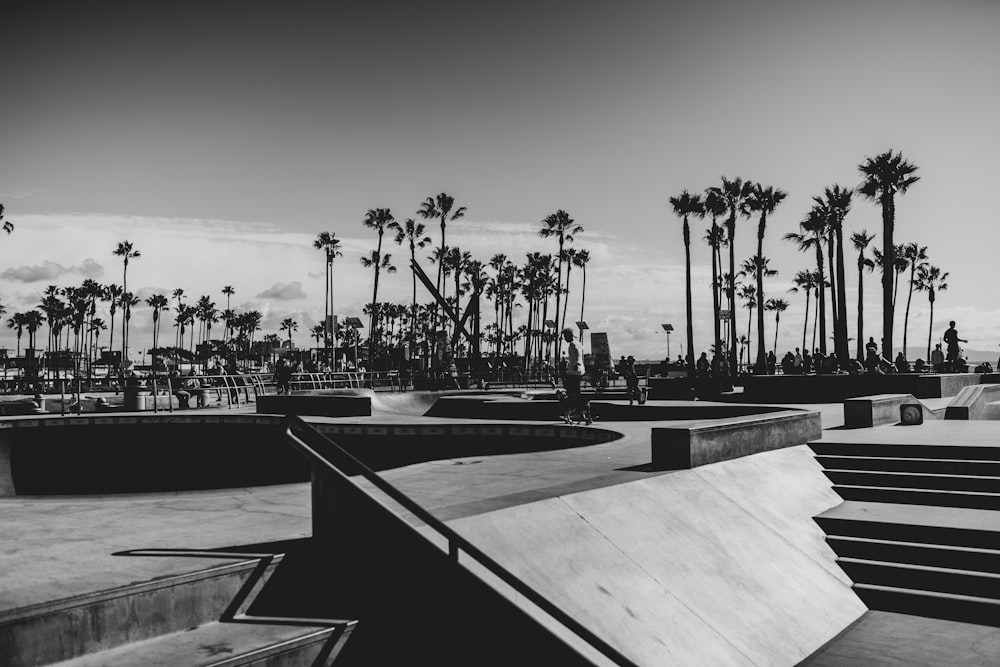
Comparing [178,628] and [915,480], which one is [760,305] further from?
[178,628]

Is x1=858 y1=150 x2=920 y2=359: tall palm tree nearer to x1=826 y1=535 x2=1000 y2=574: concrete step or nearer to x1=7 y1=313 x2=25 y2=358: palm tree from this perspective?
x1=826 y1=535 x2=1000 y2=574: concrete step

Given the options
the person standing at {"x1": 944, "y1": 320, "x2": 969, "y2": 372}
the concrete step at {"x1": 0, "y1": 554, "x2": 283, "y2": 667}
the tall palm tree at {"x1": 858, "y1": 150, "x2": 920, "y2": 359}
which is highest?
the tall palm tree at {"x1": 858, "y1": 150, "x2": 920, "y2": 359}

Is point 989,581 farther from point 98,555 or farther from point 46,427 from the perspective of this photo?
point 46,427

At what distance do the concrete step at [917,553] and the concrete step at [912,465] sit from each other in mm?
1807

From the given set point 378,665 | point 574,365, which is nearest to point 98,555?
point 378,665

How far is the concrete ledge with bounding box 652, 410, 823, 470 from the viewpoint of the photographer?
7.67m

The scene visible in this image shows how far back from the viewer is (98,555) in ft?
15.7

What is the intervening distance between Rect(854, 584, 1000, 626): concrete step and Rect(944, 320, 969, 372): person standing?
21.4m

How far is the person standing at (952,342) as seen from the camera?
2507 centimetres

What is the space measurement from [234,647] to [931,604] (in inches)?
230

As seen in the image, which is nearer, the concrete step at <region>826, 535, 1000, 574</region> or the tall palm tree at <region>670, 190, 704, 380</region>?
the concrete step at <region>826, 535, 1000, 574</region>

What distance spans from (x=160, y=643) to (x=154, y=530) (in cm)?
204

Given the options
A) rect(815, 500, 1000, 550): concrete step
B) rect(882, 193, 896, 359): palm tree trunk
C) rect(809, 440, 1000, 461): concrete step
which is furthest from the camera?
rect(882, 193, 896, 359): palm tree trunk

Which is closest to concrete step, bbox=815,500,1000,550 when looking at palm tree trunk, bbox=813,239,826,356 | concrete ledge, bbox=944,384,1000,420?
concrete ledge, bbox=944,384,1000,420
